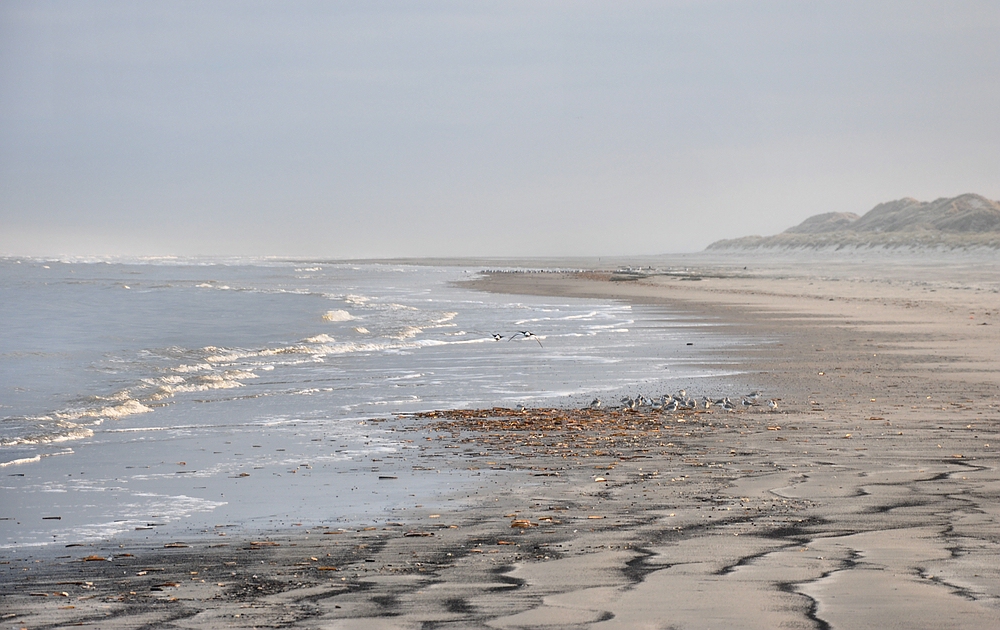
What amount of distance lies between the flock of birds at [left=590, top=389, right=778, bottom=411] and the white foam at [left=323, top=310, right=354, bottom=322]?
1646 centimetres

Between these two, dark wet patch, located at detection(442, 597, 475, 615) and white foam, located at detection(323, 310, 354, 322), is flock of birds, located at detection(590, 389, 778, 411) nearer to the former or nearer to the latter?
dark wet patch, located at detection(442, 597, 475, 615)

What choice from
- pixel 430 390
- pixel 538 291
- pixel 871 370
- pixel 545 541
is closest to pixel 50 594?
pixel 545 541

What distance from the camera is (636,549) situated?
16.3 feet

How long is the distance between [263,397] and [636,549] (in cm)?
830

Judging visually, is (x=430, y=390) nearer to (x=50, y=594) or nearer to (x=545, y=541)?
(x=545, y=541)

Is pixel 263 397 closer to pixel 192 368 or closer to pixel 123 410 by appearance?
pixel 123 410

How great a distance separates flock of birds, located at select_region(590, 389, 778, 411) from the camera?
10.6 metres

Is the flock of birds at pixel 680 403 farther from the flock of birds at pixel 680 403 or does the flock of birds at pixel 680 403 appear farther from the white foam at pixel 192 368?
the white foam at pixel 192 368

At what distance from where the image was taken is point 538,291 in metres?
47.5

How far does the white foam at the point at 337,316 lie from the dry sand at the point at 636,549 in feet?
56.2

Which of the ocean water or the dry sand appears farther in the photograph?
the ocean water

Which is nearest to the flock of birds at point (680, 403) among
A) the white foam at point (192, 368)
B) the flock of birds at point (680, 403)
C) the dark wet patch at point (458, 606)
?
the flock of birds at point (680, 403)

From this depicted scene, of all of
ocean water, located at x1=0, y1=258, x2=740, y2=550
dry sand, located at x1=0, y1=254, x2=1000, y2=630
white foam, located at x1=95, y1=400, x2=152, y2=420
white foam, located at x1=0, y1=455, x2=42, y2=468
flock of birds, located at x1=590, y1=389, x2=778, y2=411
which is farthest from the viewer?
white foam, located at x1=95, y1=400, x2=152, y2=420

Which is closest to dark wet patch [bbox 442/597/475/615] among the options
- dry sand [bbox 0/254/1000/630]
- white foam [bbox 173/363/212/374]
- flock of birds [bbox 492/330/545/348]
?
dry sand [bbox 0/254/1000/630]
